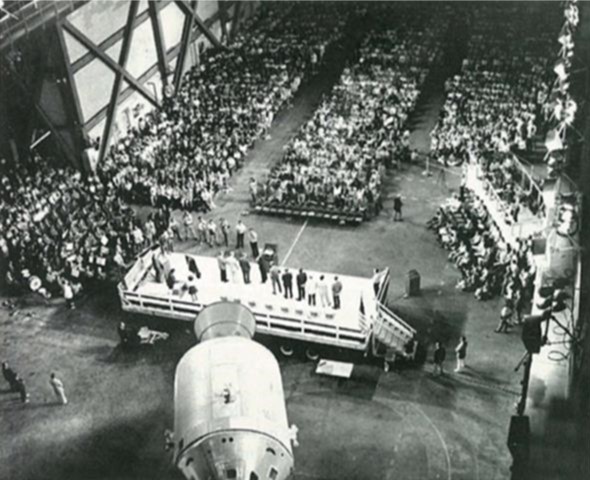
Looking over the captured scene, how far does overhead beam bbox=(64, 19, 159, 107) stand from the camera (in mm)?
39219

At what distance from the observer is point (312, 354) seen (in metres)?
27.5

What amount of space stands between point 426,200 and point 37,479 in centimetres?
2206

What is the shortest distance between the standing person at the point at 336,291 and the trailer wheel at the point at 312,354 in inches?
70.8

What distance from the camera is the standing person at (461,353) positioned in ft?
82.9

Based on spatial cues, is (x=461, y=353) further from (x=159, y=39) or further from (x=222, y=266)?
(x=159, y=39)

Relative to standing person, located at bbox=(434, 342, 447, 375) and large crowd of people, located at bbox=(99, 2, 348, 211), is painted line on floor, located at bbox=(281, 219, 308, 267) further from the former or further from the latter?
standing person, located at bbox=(434, 342, 447, 375)

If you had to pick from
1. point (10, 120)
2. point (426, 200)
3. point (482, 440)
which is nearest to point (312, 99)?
point (426, 200)

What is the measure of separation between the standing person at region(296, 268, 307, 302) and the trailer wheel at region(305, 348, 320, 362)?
2.11m

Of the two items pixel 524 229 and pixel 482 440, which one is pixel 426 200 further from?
pixel 482 440

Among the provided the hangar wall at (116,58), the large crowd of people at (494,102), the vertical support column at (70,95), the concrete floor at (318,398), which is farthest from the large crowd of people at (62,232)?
the large crowd of people at (494,102)

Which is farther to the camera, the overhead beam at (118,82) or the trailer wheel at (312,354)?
the overhead beam at (118,82)

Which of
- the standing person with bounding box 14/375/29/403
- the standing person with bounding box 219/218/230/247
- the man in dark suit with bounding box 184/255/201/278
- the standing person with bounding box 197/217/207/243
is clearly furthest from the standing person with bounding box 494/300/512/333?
the standing person with bounding box 14/375/29/403

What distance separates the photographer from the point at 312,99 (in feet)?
157

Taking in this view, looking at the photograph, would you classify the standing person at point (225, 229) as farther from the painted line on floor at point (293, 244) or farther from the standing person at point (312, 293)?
the standing person at point (312, 293)
